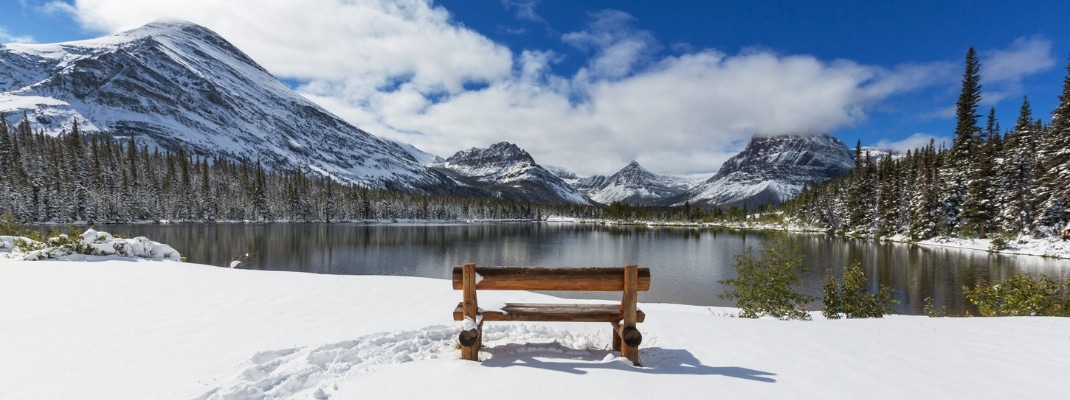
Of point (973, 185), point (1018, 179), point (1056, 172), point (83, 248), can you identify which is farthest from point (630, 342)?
point (973, 185)

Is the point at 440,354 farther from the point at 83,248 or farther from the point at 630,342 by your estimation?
the point at 83,248

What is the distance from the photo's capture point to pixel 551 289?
6.13 m

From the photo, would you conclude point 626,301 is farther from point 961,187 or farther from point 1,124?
point 1,124

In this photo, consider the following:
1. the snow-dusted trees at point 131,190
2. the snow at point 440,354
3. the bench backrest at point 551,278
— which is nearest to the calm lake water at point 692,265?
the snow at point 440,354

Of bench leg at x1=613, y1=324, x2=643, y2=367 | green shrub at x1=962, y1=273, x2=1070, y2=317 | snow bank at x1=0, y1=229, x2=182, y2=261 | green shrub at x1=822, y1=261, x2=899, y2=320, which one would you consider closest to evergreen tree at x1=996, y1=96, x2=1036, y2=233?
green shrub at x1=962, y1=273, x2=1070, y2=317

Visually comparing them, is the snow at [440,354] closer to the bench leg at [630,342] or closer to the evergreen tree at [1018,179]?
the bench leg at [630,342]

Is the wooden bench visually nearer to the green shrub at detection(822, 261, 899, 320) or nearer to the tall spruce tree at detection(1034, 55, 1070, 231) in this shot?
the green shrub at detection(822, 261, 899, 320)

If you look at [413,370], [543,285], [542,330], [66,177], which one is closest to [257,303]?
[413,370]

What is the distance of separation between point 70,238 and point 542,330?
22141 mm

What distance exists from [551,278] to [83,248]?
22.1 metres

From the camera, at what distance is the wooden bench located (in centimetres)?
619

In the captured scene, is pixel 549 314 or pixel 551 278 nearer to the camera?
pixel 549 314

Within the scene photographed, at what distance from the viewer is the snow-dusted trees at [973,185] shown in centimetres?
4581

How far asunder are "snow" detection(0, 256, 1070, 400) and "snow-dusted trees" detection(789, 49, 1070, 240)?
56687 millimetres
